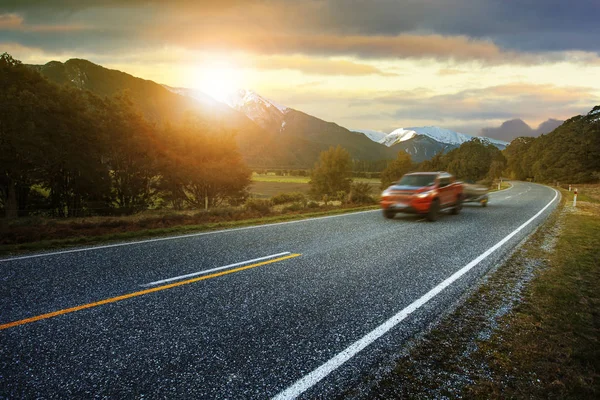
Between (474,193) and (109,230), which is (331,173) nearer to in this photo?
(474,193)

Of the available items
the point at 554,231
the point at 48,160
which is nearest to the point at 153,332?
the point at 554,231

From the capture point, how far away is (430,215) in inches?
439

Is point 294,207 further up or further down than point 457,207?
further down

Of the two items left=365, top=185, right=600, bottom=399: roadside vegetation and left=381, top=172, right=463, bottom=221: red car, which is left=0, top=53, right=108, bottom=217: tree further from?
left=365, top=185, right=600, bottom=399: roadside vegetation

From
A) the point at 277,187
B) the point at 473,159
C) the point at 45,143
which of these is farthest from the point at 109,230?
the point at 473,159

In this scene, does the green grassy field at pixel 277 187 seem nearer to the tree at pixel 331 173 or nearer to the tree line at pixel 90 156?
the tree at pixel 331 173

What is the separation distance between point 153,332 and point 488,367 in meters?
3.42

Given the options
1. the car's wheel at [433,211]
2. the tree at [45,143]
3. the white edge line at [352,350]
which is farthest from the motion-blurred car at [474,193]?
the tree at [45,143]

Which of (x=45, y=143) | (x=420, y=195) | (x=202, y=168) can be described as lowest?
(x=420, y=195)

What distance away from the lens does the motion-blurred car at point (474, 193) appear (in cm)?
1538

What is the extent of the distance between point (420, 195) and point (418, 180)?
0.96 meters

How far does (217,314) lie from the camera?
3750 mm

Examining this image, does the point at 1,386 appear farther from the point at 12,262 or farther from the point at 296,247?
the point at 296,247

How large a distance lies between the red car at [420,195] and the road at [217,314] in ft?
12.3
